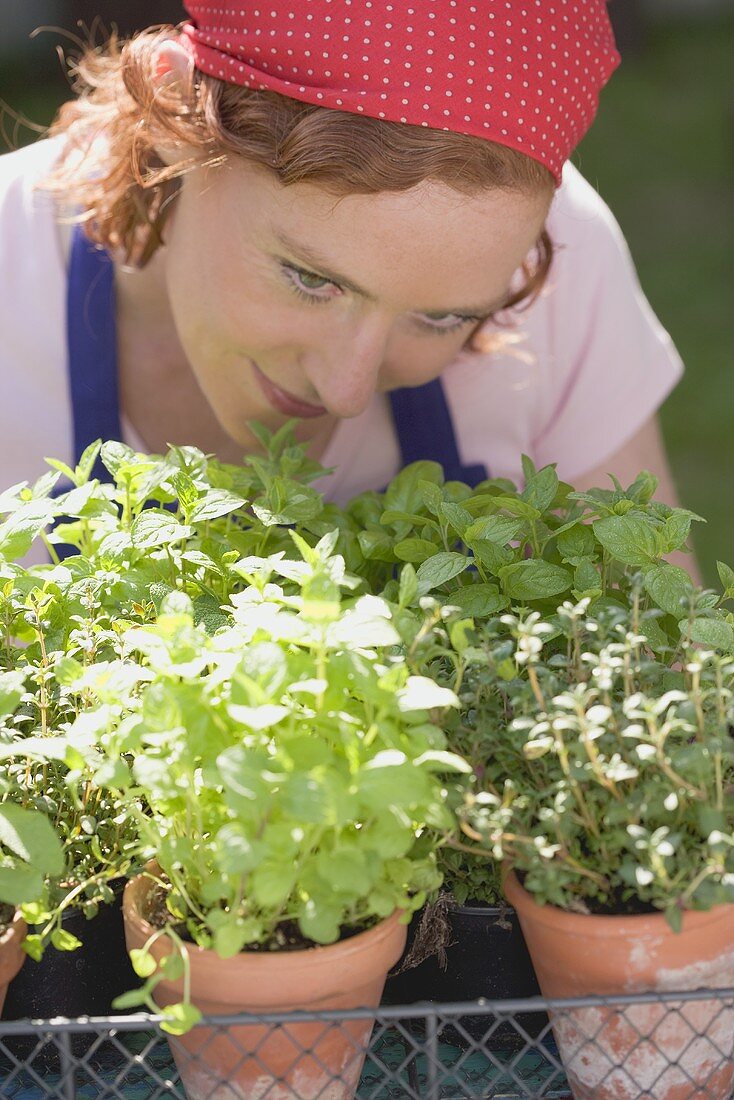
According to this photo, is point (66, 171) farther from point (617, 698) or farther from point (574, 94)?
point (617, 698)

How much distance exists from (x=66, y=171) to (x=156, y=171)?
0.92ft

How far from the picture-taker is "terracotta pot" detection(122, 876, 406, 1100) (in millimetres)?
770

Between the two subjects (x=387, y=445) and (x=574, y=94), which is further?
(x=387, y=445)

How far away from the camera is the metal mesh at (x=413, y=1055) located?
760 millimetres

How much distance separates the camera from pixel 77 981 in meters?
0.90

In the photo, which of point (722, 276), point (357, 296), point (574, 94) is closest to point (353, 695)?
point (357, 296)

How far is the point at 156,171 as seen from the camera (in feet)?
4.70

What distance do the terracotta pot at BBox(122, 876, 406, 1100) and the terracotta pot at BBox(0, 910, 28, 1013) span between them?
0.07m

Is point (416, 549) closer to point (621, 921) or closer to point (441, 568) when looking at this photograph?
point (441, 568)

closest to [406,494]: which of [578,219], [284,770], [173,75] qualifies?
[284,770]

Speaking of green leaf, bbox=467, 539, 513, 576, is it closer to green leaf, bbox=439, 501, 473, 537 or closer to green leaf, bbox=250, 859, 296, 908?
green leaf, bbox=439, 501, 473, 537

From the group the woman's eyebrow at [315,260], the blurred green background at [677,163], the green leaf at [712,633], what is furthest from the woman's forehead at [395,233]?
the blurred green background at [677,163]

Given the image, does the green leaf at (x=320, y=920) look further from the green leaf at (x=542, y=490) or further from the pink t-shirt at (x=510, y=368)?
the pink t-shirt at (x=510, y=368)

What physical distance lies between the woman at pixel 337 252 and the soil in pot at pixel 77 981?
0.63 meters
